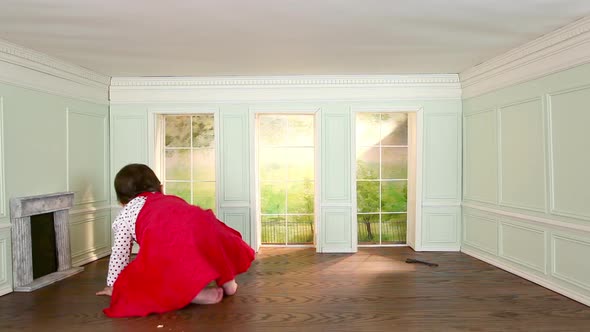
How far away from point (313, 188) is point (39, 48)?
3901 millimetres

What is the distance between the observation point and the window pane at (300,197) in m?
6.10

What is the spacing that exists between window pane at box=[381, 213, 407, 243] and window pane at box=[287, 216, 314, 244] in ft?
3.64

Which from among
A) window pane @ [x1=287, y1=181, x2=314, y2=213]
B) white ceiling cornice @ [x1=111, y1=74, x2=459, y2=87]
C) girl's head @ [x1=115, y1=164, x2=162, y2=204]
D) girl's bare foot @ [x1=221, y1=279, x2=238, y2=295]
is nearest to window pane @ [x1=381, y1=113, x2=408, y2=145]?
white ceiling cornice @ [x1=111, y1=74, x2=459, y2=87]

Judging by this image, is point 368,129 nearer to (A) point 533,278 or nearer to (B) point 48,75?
(A) point 533,278

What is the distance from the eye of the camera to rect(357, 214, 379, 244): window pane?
615 cm

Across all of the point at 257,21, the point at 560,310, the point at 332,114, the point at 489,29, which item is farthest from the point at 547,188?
the point at 257,21

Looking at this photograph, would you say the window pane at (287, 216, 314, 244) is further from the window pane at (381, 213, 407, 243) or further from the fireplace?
the fireplace

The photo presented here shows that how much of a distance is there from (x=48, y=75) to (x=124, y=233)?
2.43 meters

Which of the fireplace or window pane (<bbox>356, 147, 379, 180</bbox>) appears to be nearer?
the fireplace

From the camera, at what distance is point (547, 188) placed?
396 centimetres

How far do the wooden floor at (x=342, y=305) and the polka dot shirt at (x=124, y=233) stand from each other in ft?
1.40

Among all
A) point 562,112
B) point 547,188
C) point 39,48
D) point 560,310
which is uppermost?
point 39,48

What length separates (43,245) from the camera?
441 cm

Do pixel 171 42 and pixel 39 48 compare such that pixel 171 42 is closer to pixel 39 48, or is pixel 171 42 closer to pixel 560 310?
pixel 39 48
